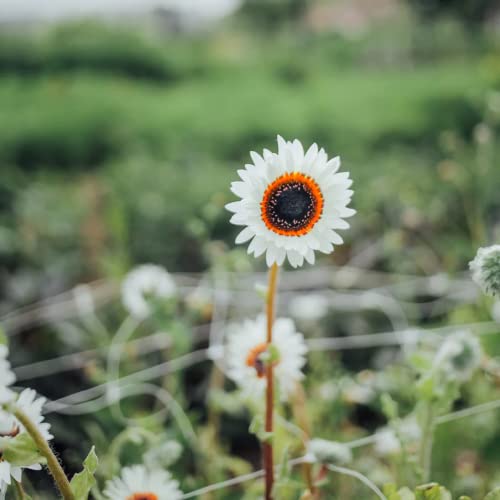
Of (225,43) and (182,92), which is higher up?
(225,43)

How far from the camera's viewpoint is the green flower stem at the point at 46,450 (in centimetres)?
35

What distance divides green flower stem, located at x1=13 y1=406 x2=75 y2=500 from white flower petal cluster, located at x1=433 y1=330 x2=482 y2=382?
1.03 ft

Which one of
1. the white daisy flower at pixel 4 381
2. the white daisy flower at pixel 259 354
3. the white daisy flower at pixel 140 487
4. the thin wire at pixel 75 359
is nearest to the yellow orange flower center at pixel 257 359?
the white daisy flower at pixel 259 354

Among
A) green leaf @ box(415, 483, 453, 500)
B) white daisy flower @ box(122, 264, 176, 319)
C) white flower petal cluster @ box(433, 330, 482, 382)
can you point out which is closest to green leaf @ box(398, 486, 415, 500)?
green leaf @ box(415, 483, 453, 500)

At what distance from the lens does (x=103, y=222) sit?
4.48 feet

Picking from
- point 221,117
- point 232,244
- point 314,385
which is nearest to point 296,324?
point 314,385

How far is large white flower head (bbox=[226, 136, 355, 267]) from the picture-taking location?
1.26ft

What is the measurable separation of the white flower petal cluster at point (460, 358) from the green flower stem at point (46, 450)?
12.4 inches

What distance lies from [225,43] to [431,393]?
123 inches

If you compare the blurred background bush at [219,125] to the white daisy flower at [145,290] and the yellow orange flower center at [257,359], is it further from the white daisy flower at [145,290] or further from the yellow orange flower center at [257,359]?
the yellow orange flower center at [257,359]

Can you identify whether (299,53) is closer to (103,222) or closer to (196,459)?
(103,222)

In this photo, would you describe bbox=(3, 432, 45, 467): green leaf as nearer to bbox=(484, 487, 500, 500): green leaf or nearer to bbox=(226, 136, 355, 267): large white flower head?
bbox=(226, 136, 355, 267): large white flower head

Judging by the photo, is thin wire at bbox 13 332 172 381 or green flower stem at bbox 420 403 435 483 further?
thin wire at bbox 13 332 172 381

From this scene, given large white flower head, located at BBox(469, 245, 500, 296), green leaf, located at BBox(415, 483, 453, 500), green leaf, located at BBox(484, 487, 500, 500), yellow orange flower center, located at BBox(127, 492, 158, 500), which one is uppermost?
large white flower head, located at BBox(469, 245, 500, 296)
